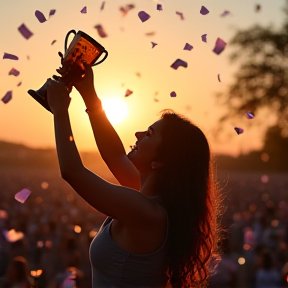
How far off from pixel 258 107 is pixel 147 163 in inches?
1131

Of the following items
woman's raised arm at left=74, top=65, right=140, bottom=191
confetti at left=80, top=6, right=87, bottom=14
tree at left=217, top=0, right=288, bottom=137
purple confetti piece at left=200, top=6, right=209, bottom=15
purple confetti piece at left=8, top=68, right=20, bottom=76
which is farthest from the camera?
tree at left=217, top=0, right=288, bottom=137

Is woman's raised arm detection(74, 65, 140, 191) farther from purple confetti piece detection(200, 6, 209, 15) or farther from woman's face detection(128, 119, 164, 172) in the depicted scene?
purple confetti piece detection(200, 6, 209, 15)

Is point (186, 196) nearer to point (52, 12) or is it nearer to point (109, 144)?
point (109, 144)

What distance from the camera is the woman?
2.37 meters

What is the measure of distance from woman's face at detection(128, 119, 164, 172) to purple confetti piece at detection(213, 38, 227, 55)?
1.81 m

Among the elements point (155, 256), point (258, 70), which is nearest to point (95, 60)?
point (155, 256)

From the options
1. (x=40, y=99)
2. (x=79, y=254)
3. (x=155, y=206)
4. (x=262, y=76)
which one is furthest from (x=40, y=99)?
(x=262, y=76)

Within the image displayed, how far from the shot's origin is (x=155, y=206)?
8.13 ft

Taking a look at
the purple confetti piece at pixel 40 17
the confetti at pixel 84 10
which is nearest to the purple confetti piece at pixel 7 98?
the purple confetti piece at pixel 40 17

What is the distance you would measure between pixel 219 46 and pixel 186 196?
2042 mm

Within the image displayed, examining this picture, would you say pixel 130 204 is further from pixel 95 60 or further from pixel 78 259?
pixel 78 259

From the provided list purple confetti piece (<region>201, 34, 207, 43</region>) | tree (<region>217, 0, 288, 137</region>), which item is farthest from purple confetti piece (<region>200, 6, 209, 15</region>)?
tree (<region>217, 0, 288, 137</region>)

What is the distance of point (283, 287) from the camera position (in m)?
7.08

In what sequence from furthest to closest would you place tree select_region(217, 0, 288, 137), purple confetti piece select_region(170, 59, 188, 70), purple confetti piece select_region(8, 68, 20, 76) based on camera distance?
1. tree select_region(217, 0, 288, 137)
2. purple confetti piece select_region(170, 59, 188, 70)
3. purple confetti piece select_region(8, 68, 20, 76)
